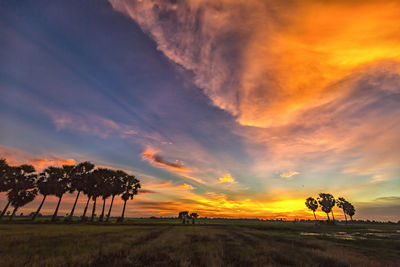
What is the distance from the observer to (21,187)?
60438mm

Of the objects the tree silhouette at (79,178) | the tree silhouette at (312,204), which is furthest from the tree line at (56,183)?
the tree silhouette at (312,204)

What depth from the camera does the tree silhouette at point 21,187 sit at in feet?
195

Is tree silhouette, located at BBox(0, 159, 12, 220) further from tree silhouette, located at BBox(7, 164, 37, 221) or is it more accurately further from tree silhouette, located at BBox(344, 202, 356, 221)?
tree silhouette, located at BBox(344, 202, 356, 221)

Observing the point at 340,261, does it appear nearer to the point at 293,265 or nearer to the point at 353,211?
the point at 293,265

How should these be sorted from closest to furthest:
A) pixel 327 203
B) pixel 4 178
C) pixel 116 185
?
pixel 4 178, pixel 116 185, pixel 327 203

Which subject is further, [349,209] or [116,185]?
[349,209]

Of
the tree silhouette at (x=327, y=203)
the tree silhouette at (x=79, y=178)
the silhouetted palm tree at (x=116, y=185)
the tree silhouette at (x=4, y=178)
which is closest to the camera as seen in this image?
the tree silhouette at (x=4, y=178)

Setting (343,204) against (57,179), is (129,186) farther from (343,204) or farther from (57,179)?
(343,204)

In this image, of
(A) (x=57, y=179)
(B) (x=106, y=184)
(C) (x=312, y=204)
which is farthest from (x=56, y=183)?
(C) (x=312, y=204)

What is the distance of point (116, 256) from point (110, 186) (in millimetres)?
66011

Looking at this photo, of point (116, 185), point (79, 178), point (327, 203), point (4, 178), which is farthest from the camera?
point (327, 203)

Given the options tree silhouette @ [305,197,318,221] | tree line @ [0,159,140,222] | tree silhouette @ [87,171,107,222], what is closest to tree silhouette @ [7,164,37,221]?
tree line @ [0,159,140,222]

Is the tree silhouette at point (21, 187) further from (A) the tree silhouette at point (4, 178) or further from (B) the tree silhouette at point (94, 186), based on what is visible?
(B) the tree silhouette at point (94, 186)

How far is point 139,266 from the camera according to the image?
1130cm
